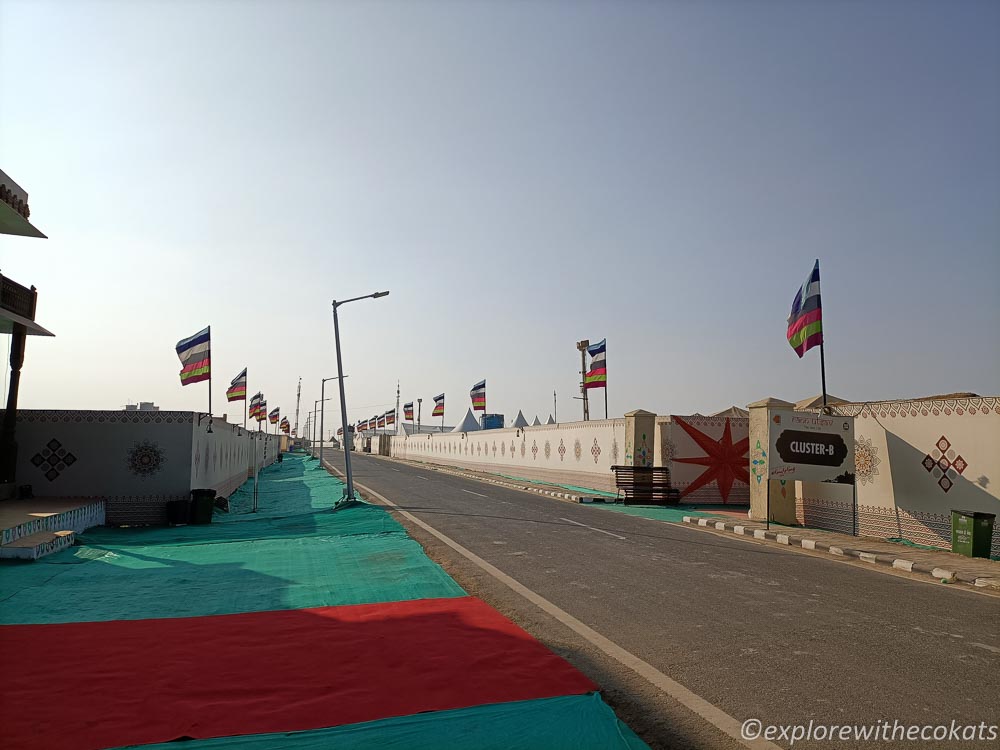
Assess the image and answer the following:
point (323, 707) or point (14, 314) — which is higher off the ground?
point (14, 314)

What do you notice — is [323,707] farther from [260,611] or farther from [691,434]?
[691,434]

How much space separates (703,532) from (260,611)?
480 inches

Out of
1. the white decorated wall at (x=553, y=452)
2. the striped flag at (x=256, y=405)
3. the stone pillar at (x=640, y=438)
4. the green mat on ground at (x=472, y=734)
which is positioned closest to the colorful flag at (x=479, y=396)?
the white decorated wall at (x=553, y=452)

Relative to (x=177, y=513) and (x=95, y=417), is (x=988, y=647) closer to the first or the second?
(x=177, y=513)

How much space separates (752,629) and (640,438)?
2112 centimetres

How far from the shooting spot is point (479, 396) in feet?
175

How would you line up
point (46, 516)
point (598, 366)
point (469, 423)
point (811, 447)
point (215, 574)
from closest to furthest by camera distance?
point (215, 574) → point (46, 516) → point (811, 447) → point (598, 366) → point (469, 423)

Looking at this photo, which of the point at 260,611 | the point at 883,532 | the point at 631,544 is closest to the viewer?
the point at 260,611

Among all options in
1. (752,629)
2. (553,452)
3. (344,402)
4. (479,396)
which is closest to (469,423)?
(479,396)

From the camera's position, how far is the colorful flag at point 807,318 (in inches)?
701

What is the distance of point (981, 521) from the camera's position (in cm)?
1269

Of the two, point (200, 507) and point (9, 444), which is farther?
point (200, 507)

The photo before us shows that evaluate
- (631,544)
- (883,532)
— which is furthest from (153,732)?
(883,532)

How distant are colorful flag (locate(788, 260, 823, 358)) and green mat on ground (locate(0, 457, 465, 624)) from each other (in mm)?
12133
